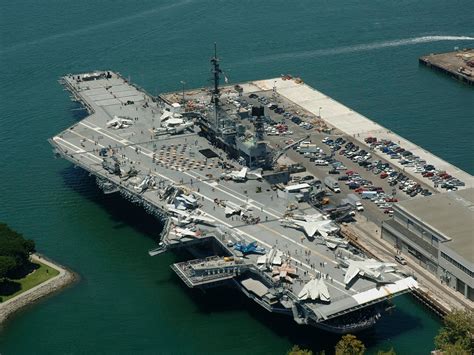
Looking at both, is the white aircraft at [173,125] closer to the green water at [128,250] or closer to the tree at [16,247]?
the green water at [128,250]

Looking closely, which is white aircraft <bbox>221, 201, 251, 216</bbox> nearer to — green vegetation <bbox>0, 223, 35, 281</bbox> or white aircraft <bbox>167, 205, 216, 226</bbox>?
white aircraft <bbox>167, 205, 216, 226</bbox>

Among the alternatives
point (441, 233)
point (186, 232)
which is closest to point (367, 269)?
point (441, 233)

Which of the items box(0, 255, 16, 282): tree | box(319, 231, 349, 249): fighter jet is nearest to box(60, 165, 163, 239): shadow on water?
box(0, 255, 16, 282): tree

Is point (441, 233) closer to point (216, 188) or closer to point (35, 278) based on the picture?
point (216, 188)

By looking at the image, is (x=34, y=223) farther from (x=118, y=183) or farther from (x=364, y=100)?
(x=364, y=100)

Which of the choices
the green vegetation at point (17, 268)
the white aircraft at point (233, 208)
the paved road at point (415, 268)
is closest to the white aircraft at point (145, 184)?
the white aircraft at point (233, 208)

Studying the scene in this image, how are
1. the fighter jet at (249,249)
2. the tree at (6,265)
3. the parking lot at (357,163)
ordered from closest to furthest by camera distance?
1. the fighter jet at (249,249)
2. the tree at (6,265)
3. the parking lot at (357,163)
